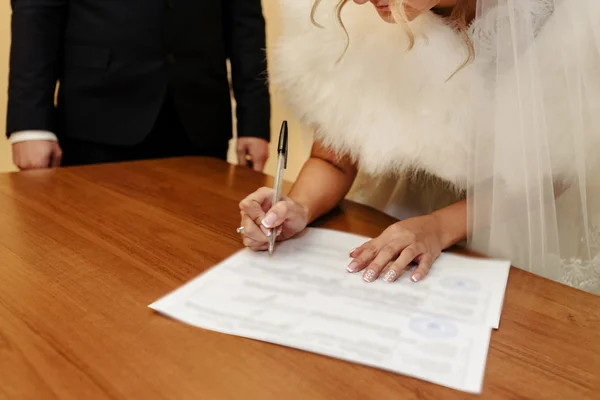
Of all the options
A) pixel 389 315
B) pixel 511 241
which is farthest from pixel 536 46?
pixel 389 315

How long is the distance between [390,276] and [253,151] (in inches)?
30.3

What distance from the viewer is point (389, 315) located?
516mm

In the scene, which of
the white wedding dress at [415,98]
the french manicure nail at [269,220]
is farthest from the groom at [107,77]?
the french manicure nail at [269,220]

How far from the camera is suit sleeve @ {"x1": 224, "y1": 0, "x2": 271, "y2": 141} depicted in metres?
1.31

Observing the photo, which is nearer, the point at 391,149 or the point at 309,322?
the point at 309,322

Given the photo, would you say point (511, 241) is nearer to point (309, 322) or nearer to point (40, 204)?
point (309, 322)

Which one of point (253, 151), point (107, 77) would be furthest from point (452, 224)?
point (107, 77)

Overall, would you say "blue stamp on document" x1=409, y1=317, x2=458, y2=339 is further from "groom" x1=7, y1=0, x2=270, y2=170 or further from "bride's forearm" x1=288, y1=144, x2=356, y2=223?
"groom" x1=7, y1=0, x2=270, y2=170

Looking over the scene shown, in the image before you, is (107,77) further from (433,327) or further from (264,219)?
(433,327)

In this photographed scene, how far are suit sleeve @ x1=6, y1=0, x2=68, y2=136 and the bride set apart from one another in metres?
0.59

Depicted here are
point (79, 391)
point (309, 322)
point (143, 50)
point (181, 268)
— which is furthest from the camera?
point (143, 50)

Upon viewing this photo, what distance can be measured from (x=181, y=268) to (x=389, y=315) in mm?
232

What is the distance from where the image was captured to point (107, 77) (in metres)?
1.14

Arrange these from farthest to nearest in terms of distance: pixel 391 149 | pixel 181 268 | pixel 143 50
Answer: pixel 143 50
pixel 391 149
pixel 181 268
